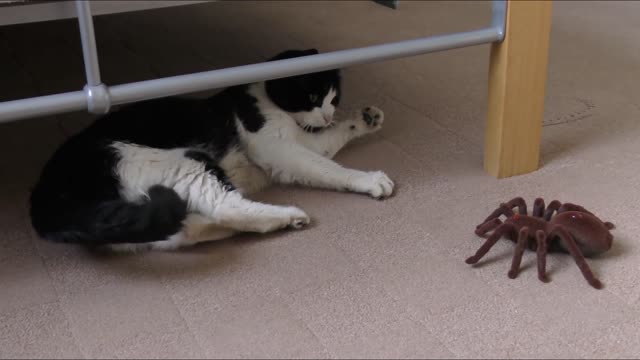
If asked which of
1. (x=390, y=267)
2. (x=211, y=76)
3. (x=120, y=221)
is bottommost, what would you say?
(x=390, y=267)

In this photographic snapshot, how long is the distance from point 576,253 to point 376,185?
1.29 ft

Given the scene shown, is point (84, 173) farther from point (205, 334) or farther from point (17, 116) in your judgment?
point (205, 334)

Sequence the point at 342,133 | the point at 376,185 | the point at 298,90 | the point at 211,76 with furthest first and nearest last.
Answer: the point at 342,133 < the point at 298,90 < the point at 376,185 < the point at 211,76

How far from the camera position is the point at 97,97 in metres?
1.15

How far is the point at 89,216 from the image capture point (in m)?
1.18

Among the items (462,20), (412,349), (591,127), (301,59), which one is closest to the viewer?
(412,349)

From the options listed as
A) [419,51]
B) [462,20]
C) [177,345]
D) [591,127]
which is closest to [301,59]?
[419,51]

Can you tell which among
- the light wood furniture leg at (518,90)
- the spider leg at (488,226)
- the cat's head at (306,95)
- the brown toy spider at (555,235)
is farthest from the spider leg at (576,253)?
the cat's head at (306,95)

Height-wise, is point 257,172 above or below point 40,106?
below

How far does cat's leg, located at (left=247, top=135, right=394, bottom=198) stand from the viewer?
4.70 feet

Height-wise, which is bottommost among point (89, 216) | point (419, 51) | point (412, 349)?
point (412, 349)

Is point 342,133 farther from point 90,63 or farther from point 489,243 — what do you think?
point 90,63

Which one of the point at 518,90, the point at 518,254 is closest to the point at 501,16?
the point at 518,90

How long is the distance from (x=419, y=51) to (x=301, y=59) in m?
0.22
